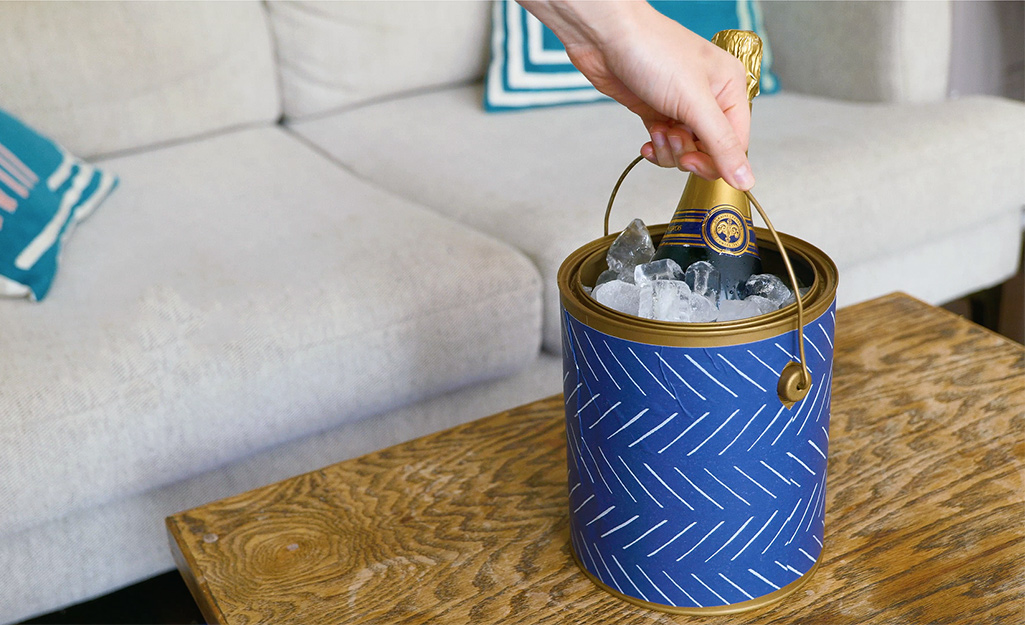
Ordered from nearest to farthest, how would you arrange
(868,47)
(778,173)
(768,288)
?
(768,288) → (778,173) → (868,47)

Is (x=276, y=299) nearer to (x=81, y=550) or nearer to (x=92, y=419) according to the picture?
(x=92, y=419)

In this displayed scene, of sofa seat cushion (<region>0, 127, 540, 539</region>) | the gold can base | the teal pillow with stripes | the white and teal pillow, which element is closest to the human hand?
the gold can base

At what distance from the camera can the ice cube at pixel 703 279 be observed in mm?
687

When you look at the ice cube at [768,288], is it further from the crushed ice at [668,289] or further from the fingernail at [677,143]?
the fingernail at [677,143]

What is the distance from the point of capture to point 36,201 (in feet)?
4.06

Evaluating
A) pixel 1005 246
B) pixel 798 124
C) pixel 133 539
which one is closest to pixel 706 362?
pixel 133 539

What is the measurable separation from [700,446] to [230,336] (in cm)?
64

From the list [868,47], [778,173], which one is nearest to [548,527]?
[778,173]

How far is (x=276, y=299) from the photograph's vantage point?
1.11 metres

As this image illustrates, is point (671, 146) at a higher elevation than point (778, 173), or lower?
higher

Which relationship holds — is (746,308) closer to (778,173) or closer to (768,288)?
(768,288)

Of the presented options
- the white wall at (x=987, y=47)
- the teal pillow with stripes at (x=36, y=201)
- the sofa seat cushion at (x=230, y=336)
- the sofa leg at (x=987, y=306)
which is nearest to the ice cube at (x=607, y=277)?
the sofa seat cushion at (x=230, y=336)

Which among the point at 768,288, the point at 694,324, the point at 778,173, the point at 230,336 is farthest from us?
the point at 778,173

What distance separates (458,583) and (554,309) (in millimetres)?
583
